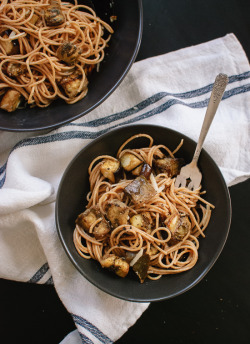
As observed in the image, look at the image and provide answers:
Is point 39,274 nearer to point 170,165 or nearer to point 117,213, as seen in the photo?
point 117,213

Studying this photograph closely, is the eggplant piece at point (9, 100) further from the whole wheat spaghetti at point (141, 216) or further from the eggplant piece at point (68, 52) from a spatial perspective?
the whole wheat spaghetti at point (141, 216)

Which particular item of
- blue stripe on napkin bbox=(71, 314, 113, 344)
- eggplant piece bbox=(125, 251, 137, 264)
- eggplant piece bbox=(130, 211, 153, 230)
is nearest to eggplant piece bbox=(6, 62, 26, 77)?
eggplant piece bbox=(130, 211, 153, 230)

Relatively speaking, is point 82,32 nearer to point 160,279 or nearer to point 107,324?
point 160,279

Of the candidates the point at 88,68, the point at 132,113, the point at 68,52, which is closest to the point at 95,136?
the point at 132,113

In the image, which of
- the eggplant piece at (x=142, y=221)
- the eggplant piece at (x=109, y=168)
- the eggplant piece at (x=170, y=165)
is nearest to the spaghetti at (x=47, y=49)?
the eggplant piece at (x=109, y=168)

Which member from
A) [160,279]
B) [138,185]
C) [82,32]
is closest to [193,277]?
[160,279]
